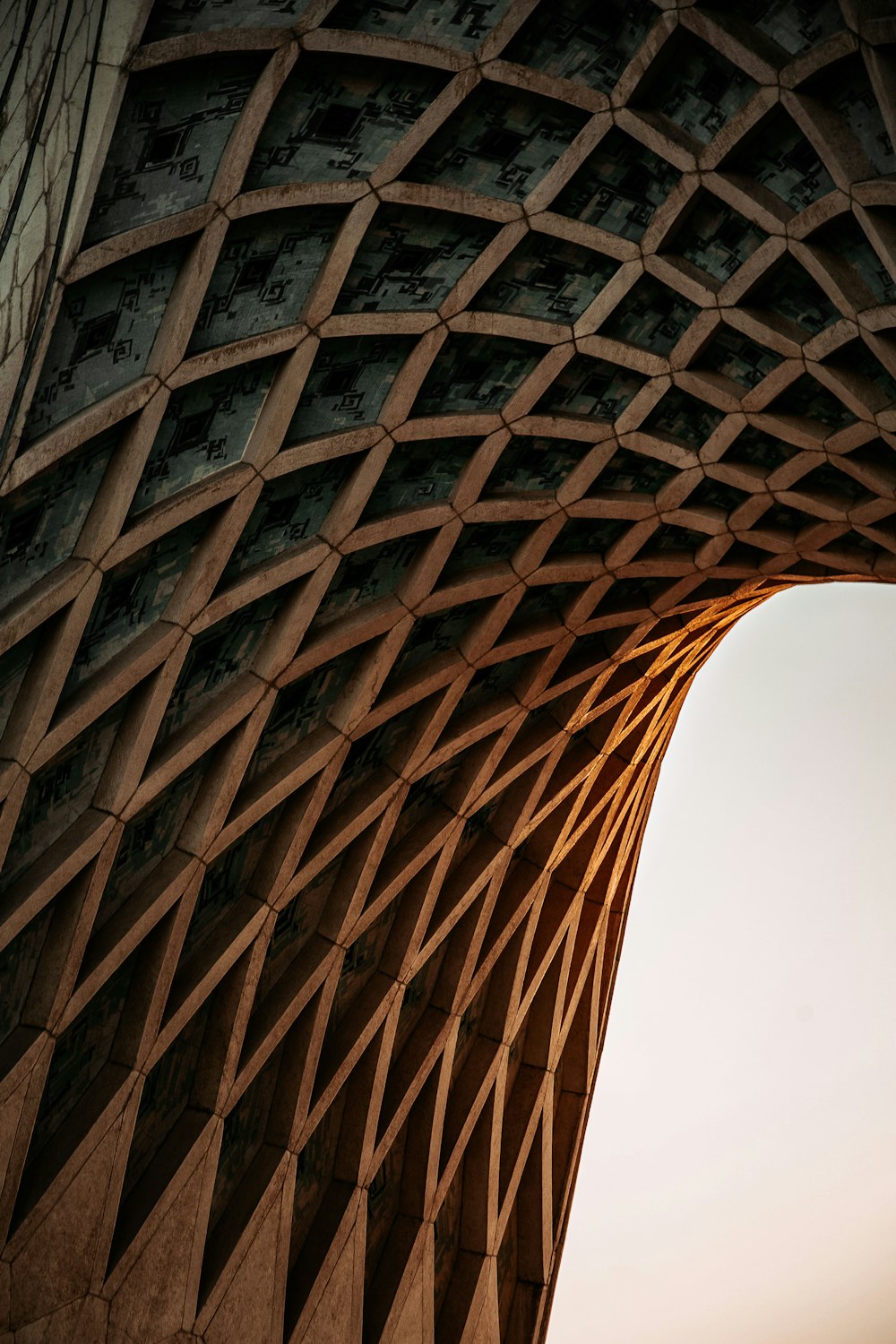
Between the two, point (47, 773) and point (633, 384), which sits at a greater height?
point (633, 384)

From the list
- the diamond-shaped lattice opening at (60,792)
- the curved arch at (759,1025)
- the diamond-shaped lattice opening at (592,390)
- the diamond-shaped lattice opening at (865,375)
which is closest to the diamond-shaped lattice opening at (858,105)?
the diamond-shaped lattice opening at (865,375)

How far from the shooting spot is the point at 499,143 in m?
13.9

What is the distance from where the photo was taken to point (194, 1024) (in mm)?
17938

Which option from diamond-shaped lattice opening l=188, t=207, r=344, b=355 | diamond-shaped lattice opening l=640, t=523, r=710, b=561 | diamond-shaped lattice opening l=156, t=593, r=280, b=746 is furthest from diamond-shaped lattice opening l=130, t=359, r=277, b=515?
diamond-shaped lattice opening l=640, t=523, r=710, b=561

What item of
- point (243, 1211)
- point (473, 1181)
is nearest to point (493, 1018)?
point (473, 1181)

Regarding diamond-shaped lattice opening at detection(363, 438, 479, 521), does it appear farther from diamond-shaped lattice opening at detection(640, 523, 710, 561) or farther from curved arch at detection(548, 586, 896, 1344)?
curved arch at detection(548, 586, 896, 1344)

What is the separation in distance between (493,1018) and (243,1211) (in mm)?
Result: 6467

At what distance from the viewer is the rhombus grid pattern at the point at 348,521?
12.6m

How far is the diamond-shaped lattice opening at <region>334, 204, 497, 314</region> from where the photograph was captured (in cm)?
1418

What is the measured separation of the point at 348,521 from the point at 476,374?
2247 millimetres

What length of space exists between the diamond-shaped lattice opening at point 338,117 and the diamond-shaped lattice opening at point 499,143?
1.46 feet

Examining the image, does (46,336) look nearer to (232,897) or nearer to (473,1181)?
(232,897)

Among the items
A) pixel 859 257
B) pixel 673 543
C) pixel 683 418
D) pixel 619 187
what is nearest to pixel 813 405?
pixel 683 418

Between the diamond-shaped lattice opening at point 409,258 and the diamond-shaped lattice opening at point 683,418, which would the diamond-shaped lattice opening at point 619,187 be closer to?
the diamond-shaped lattice opening at point 409,258
